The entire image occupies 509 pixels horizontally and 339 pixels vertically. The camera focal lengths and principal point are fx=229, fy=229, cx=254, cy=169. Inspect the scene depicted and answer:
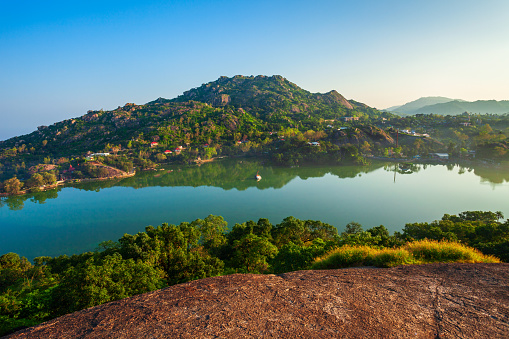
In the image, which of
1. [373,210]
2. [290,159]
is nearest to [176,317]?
[373,210]

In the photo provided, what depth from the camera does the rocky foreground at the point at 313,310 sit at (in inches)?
131

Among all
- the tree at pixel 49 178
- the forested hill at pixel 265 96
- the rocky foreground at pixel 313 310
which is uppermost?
the forested hill at pixel 265 96

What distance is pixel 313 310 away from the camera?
3.77 m

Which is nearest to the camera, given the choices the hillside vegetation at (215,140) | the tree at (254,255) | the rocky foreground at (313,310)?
the rocky foreground at (313,310)

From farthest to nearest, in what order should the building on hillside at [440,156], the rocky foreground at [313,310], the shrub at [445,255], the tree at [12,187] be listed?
the building on hillside at [440,156]
the tree at [12,187]
the shrub at [445,255]
the rocky foreground at [313,310]

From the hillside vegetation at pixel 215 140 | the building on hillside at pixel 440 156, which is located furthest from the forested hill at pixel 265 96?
the building on hillside at pixel 440 156

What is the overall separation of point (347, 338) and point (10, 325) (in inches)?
344

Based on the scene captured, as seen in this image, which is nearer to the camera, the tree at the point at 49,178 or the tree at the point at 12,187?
the tree at the point at 12,187

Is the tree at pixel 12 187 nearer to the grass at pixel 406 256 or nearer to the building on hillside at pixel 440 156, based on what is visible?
the grass at pixel 406 256

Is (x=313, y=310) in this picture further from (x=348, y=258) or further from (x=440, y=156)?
(x=440, y=156)

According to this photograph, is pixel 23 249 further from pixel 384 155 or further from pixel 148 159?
pixel 384 155

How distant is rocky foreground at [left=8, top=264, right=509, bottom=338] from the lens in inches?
131

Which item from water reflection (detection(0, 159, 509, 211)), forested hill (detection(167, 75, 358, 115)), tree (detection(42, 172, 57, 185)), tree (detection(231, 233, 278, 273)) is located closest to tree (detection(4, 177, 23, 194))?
water reflection (detection(0, 159, 509, 211))

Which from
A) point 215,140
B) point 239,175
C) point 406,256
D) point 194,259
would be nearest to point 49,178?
point 239,175
